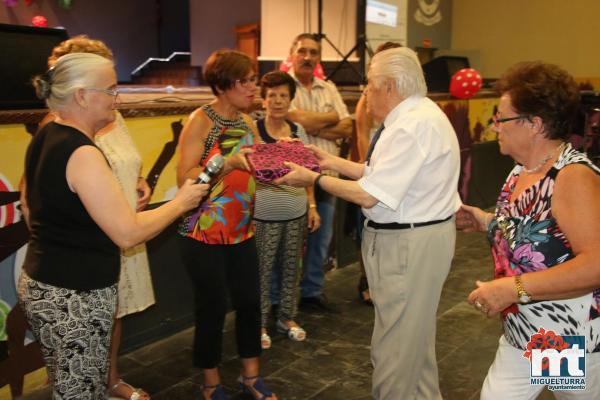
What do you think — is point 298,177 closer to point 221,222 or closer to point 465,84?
point 221,222

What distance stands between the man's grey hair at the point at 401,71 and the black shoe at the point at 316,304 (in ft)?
6.80

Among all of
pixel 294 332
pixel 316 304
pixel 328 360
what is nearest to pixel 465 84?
pixel 316 304

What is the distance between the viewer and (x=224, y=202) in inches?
93.4

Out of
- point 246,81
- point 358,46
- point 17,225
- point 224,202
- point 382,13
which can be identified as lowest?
point 17,225

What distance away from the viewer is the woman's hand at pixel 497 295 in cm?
147

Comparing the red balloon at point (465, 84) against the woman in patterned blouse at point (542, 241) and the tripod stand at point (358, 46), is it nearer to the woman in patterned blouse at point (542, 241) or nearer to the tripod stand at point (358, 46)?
the tripod stand at point (358, 46)

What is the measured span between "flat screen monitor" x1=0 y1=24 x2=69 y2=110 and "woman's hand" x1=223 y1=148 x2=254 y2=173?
1.02m

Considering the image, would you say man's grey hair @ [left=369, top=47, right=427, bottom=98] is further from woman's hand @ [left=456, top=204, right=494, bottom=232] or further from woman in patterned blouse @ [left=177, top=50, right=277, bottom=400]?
woman in patterned blouse @ [left=177, top=50, right=277, bottom=400]

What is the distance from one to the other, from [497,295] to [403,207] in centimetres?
55

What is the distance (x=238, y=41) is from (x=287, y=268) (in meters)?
8.84

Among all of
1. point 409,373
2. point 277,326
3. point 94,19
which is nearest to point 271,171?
point 409,373

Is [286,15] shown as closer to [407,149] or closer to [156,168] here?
[156,168]

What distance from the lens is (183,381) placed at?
2812mm

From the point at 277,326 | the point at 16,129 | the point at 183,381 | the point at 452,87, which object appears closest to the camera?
the point at 16,129
